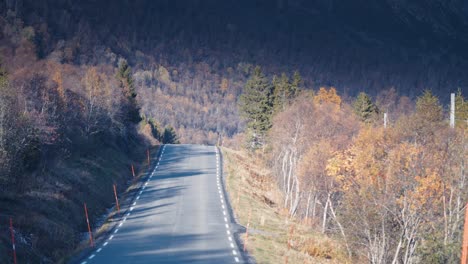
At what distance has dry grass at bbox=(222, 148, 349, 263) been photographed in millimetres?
24500

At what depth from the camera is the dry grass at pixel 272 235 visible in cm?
2450

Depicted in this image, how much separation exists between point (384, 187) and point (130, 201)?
15.5 metres

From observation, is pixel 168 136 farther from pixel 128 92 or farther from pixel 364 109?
pixel 364 109

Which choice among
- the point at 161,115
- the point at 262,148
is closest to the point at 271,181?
the point at 262,148

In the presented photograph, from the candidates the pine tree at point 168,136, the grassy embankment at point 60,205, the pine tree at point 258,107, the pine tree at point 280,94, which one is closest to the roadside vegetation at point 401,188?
the grassy embankment at point 60,205

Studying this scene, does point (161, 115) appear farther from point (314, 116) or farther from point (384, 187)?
point (384, 187)

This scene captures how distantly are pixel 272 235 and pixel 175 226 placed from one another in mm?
4760

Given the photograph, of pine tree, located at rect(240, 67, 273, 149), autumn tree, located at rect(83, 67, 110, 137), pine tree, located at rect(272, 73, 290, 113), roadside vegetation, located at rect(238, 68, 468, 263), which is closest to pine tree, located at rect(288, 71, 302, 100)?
pine tree, located at rect(272, 73, 290, 113)

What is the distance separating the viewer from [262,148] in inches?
2793

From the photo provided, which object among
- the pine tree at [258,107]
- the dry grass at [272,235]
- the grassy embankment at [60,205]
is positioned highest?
the pine tree at [258,107]

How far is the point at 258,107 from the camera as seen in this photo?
7031 centimetres

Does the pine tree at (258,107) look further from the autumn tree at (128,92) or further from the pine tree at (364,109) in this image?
the autumn tree at (128,92)

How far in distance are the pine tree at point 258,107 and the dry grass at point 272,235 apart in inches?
755

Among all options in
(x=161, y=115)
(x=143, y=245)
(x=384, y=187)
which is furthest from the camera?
(x=161, y=115)
